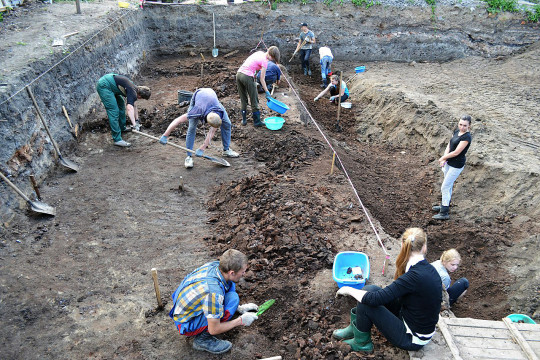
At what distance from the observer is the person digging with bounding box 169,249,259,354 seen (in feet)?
10.8

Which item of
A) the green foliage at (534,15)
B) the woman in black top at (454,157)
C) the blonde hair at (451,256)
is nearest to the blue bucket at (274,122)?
the woman in black top at (454,157)

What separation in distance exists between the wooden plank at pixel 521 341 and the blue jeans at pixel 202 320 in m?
2.69

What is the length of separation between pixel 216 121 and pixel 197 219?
174 centimetres

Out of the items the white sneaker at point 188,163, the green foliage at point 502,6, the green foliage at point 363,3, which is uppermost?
the green foliage at point 363,3

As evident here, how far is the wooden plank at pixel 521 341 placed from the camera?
10.6 feet

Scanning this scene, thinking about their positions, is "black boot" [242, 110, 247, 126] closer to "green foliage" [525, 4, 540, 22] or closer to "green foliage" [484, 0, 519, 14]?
"green foliage" [484, 0, 519, 14]

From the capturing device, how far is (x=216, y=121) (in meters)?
6.34

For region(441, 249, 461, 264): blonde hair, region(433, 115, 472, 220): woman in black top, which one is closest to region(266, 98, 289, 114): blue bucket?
region(433, 115, 472, 220): woman in black top

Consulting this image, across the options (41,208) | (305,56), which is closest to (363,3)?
(305,56)

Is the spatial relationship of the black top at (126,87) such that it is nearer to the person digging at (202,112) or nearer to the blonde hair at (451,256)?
the person digging at (202,112)

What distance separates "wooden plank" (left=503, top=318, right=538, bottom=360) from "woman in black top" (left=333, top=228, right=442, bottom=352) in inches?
35.4

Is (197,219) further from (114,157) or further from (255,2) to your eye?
(255,2)

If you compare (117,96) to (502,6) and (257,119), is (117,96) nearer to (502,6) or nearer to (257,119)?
(257,119)

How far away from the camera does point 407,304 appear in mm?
3170
